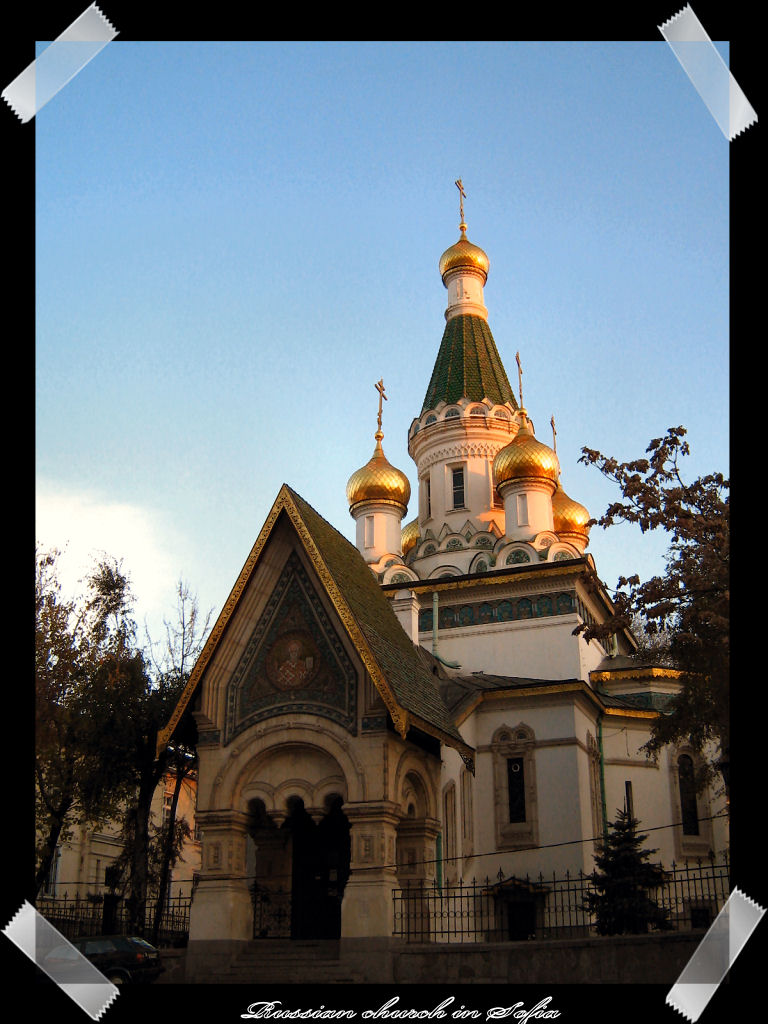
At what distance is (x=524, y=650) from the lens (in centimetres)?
2370

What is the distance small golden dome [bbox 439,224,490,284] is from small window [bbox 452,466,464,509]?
296 inches

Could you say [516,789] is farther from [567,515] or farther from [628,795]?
[567,515]

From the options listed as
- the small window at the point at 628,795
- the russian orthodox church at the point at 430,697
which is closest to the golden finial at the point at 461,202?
the russian orthodox church at the point at 430,697

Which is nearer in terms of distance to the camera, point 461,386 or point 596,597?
point 596,597

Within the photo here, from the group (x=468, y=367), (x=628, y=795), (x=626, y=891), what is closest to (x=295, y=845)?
(x=626, y=891)

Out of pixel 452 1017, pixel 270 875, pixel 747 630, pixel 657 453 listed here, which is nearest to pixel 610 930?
pixel 270 875

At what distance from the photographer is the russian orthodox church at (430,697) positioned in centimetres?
1411

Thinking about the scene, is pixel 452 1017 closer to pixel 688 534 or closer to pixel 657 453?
pixel 688 534

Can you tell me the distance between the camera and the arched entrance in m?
15.4

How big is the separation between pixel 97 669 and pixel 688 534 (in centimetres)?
1096

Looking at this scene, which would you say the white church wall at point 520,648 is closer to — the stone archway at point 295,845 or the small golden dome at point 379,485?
the small golden dome at point 379,485

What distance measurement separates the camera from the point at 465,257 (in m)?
32.8

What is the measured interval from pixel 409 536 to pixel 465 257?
30.9 feet

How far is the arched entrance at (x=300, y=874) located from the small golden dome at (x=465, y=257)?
21.6 metres
